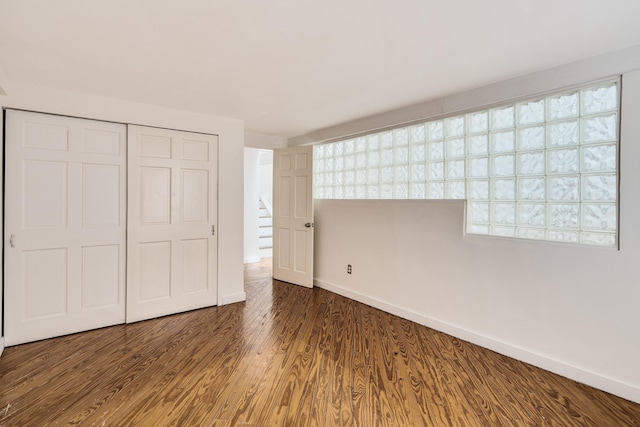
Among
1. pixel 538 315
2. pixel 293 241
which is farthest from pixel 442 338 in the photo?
pixel 293 241

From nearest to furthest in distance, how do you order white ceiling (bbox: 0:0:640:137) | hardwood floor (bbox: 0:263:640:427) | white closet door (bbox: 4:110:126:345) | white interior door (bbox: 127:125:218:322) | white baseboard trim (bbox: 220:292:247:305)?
white ceiling (bbox: 0:0:640:137) → hardwood floor (bbox: 0:263:640:427) → white closet door (bbox: 4:110:126:345) → white interior door (bbox: 127:125:218:322) → white baseboard trim (bbox: 220:292:247:305)

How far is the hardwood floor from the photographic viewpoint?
179 cm

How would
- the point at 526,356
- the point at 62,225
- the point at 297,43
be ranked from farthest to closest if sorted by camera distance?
1. the point at 62,225
2. the point at 526,356
3. the point at 297,43

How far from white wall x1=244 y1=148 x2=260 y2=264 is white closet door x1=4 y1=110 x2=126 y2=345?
318cm

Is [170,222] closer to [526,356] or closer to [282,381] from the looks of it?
[282,381]

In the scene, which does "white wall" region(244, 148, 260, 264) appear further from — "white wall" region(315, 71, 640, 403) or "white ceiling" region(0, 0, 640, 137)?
"white ceiling" region(0, 0, 640, 137)

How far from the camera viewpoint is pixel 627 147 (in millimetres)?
1999

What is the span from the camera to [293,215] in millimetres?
4570

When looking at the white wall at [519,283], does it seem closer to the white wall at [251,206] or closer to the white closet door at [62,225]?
the white closet door at [62,225]

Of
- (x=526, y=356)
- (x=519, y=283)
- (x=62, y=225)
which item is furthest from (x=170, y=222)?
(x=526, y=356)

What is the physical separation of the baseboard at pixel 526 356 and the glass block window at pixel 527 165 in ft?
2.92

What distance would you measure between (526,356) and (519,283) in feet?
1.82

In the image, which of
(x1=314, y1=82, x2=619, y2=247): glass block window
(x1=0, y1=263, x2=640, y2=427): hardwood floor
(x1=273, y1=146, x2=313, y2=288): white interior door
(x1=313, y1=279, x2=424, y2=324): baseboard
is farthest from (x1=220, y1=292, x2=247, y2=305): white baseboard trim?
(x1=314, y1=82, x2=619, y2=247): glass block window

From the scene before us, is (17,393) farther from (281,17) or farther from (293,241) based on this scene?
(293,241)
